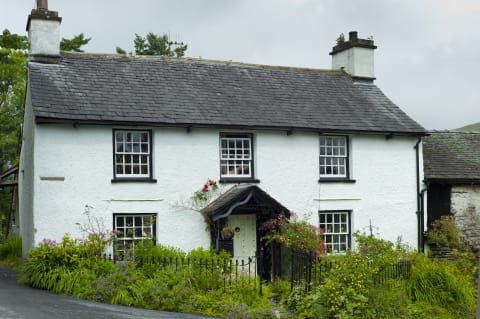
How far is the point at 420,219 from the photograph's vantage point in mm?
20734

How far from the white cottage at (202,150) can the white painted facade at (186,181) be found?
0.11 ft

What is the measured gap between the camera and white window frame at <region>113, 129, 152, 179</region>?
56.5 ft

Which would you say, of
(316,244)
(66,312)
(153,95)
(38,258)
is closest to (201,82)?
(153,95)

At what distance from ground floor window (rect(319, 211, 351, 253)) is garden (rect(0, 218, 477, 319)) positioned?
2.08 metres

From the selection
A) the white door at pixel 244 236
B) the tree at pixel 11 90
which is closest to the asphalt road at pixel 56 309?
the white door at pixel 244 236

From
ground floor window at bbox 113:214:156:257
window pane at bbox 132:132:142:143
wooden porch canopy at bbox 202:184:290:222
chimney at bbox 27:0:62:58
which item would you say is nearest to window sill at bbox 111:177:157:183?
ground floor window at bbox 113:214:156:257

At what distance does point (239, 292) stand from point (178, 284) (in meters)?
1.61

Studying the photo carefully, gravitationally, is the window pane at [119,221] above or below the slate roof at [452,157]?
below

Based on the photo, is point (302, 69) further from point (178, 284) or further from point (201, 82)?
point (178, 284)

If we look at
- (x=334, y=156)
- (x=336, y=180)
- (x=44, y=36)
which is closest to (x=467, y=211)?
(x=336, y=180)

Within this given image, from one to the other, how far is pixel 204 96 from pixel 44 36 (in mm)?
5298

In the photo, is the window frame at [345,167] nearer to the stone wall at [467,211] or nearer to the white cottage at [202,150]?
the white cottage at [202,150]

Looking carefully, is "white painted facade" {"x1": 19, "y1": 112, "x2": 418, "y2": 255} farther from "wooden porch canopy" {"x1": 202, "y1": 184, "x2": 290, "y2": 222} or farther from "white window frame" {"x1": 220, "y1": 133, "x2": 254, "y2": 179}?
"wooden porch canopy" {"x1": 202, "y1": 184, "x2": 290, "y2": 222}

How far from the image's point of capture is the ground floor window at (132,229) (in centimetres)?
1689
